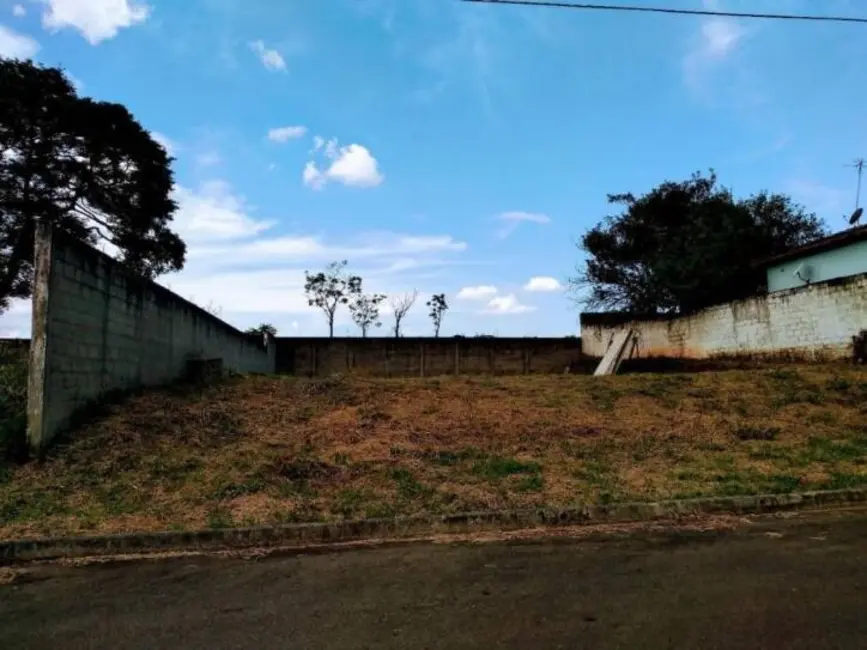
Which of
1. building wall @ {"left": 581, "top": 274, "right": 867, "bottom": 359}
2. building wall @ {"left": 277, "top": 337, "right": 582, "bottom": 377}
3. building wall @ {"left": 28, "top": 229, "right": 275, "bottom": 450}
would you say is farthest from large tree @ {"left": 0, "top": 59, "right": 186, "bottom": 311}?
building wall @ {"left": 581, "top": 274, "right": 867, "bottom": 359}

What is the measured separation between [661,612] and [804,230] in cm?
2700

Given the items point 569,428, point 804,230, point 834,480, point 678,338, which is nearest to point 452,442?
point 569,428

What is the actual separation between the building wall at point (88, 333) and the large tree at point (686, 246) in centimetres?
1946

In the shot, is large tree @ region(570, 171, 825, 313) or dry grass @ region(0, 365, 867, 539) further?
large tree @ region(570, 171, 825, 313)

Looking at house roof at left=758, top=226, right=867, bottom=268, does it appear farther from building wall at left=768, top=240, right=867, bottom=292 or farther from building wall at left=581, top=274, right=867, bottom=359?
building wall at left=581, top=274, right=867, bottom=359

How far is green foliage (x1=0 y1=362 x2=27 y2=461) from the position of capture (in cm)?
679

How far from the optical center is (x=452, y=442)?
8.08 meters

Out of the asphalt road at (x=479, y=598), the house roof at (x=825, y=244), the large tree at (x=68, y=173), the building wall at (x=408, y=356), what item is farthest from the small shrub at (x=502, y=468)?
the large tree at (x=68, y=173)

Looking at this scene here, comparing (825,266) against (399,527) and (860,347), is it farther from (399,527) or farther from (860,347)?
(399,527)

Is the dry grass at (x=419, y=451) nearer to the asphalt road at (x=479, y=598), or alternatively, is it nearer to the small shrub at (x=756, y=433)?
the small shrub at (x=756, y=433)

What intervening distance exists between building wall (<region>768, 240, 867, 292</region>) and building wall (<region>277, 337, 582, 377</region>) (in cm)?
789

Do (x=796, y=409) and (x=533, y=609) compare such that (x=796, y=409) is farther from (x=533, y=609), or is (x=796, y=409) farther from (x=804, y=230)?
(x=804, y=230)

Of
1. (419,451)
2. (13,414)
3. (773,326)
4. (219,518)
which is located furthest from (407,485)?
(773,326)

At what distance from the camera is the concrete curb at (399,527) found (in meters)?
5.08
